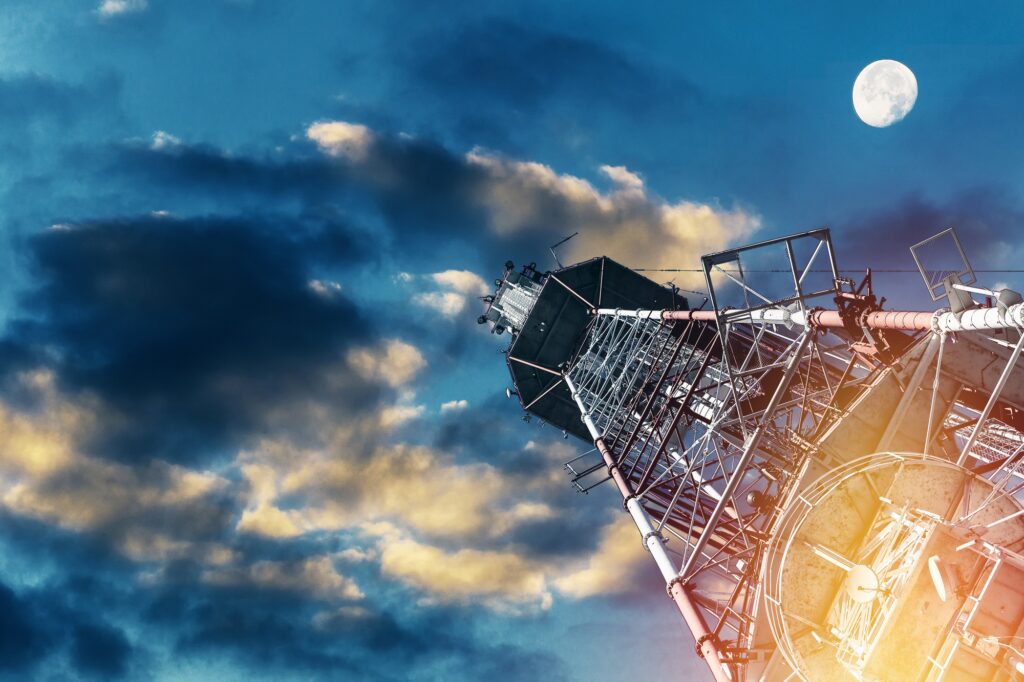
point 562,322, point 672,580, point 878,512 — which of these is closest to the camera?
point 878,512

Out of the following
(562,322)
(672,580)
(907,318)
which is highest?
(562,322)

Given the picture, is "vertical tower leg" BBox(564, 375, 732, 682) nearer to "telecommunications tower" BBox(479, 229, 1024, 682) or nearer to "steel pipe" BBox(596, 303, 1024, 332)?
"telecommunications tower" BBox(479, 229, 1024, 682)

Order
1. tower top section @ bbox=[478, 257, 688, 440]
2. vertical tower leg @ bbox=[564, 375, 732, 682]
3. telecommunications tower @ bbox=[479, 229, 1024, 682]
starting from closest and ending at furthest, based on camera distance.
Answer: telecommunications tower @ bbox=[479, 229, 1024, 682]
vertical tower leg @ bbox=[564, 375, 732, 682]
tower top section @ bbox=[478, 257, 688, 440]

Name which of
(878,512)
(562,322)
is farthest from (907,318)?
(562,322)

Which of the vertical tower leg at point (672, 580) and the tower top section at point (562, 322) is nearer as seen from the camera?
the vertical tower leg at point (672, 580)

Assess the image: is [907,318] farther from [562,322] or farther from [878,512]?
[562,322]

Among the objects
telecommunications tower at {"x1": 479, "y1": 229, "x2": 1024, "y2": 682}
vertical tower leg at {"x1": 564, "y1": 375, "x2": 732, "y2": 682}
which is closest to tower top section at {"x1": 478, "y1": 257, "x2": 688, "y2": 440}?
vertical tower leg at {"x1": 564, "y1": 375, "x2": 732, "y2": 682}

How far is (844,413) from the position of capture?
18438 mm

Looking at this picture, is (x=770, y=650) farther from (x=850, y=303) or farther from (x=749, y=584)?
(x=850, y=303)

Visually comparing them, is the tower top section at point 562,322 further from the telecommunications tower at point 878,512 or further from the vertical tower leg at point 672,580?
the telecommunications tower at point 878,512

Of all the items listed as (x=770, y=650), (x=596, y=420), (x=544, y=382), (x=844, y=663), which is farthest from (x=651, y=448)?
(x=844, y=663)

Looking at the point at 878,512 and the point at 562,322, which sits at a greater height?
the point at 562,322

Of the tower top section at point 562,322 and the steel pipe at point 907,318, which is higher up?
the tower top section at point 562,322

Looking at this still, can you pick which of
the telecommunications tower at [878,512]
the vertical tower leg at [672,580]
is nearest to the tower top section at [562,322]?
the vertical tower leg at [672,580]
